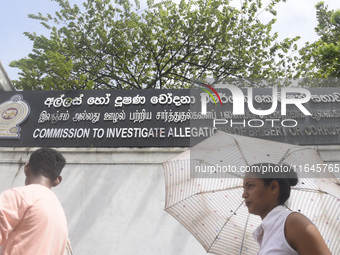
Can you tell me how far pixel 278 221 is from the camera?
5.91ft

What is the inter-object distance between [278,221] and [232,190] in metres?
1.22

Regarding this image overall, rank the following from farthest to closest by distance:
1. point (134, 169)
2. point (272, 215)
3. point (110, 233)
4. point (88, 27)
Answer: point (88, 27) → point (134, 169) → point (110, 233) → point (272, 215)

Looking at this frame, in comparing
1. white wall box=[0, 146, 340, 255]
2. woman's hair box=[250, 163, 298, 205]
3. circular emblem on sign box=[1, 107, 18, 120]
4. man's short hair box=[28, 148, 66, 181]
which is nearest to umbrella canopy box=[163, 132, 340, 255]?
woman's hair box=[250, 163, 298, 205]

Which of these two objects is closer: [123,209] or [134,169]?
[123,209]

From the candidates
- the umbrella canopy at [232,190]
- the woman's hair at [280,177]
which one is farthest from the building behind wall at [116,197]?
the woman's hair at [280,177]

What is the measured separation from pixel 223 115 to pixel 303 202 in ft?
15.8

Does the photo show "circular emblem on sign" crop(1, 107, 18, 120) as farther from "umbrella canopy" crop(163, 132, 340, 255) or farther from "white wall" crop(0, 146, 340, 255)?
"umbrella canopy" crop(163, 132, 340, 255)

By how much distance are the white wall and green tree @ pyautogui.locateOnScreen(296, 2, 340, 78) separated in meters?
3.27

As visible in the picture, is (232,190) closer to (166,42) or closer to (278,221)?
(278,221)

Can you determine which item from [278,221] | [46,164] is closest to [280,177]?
[278,221]

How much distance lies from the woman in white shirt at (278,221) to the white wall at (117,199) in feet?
13.0

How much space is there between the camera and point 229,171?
9.98ft

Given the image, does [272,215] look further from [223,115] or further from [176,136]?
[223,115]

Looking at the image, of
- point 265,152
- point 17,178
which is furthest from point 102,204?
point 265,152
